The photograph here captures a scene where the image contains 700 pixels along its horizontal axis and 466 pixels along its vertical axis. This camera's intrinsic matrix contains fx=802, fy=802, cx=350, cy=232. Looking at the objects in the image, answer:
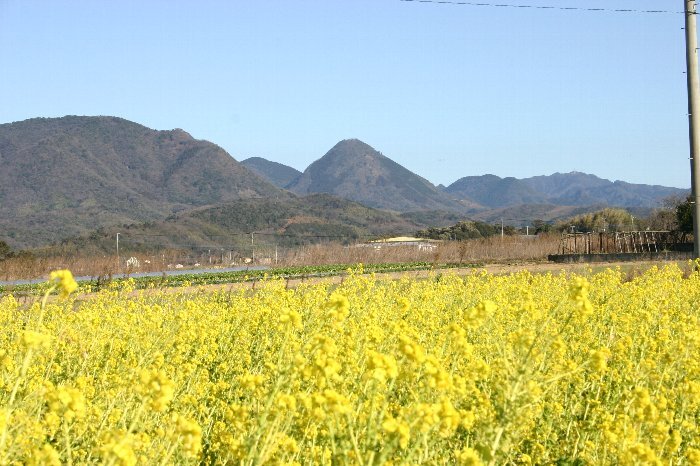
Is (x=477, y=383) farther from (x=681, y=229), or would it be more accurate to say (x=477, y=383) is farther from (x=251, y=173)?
(x=251, y=173)

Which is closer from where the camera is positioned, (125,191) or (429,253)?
(429,253)

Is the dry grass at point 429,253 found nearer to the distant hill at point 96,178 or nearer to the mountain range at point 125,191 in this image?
the mountain range at point 125,191

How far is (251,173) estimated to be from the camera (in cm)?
17688

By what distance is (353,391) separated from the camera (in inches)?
178

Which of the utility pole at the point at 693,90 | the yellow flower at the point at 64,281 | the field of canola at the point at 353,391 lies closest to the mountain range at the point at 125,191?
the utility pole at the point at 693,90

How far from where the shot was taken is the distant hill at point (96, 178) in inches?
4806

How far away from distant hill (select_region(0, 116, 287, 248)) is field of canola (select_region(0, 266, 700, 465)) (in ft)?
311

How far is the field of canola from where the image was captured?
2.95m

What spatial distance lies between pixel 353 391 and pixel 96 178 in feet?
503

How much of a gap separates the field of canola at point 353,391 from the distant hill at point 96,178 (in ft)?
311

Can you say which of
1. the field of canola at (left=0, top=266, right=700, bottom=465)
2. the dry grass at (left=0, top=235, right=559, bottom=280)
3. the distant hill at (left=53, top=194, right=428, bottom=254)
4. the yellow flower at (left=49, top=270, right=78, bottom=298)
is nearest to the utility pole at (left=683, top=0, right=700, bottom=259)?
the field of canola at (left=0, top=266, right=700, bottom=465)

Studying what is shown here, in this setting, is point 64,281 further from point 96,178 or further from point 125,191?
point 125,191

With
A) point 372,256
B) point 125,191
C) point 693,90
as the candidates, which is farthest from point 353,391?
point 125,191

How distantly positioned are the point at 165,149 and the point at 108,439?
202 metres
